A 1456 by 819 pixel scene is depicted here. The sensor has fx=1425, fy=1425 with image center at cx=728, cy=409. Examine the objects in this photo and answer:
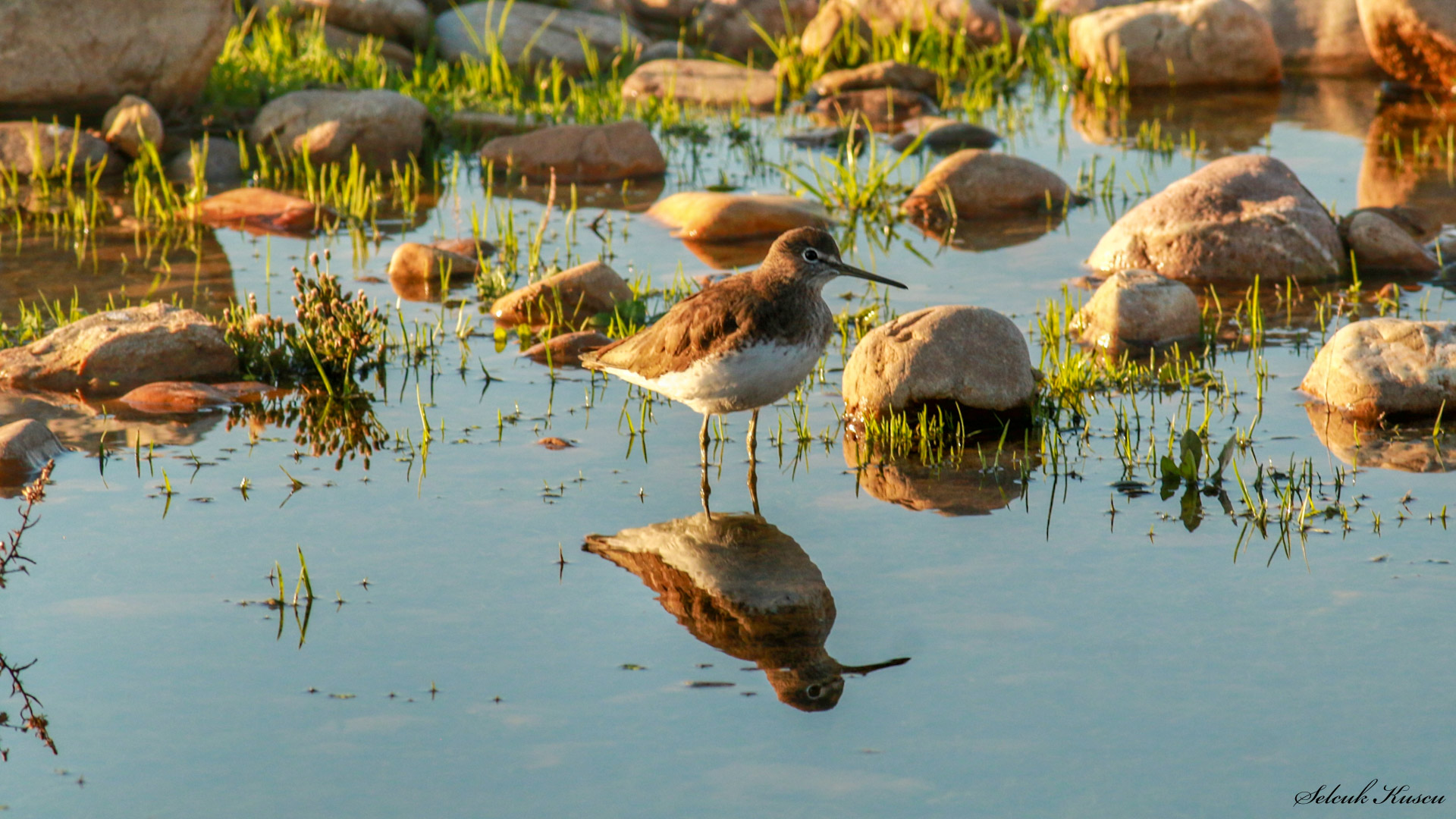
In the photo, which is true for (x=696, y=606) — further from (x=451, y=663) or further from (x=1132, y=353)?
(x=1132, y=353)

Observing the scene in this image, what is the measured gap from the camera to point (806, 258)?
721 centimetres

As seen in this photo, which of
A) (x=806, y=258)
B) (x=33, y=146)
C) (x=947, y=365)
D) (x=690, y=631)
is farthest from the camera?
(x=33, y=146)

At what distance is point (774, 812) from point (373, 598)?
2291 mm

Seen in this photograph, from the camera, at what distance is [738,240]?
12031 mm

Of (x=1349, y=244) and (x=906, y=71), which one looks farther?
(x=906, y=71)

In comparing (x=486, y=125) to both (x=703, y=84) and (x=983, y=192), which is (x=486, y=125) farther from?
(x=983, y=192)

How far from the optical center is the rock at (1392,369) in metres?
7.77

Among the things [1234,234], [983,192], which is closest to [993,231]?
[983,192]

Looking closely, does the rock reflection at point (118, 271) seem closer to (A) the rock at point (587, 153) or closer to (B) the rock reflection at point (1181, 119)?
(A) the rock at point (587, 153)

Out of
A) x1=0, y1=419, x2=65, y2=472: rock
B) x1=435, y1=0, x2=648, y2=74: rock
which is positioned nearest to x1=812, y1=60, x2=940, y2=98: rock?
x1=435, y1=0, x2=648, y2=74: rock

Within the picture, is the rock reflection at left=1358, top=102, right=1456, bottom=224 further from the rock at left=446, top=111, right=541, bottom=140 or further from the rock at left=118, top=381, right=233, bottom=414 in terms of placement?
the rock at left=118, top=381, right=233, bottom=414

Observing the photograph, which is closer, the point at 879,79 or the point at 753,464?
the point at 753,464

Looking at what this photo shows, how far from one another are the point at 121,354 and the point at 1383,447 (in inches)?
285

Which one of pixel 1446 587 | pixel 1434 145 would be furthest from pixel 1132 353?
pixel 1434 145
